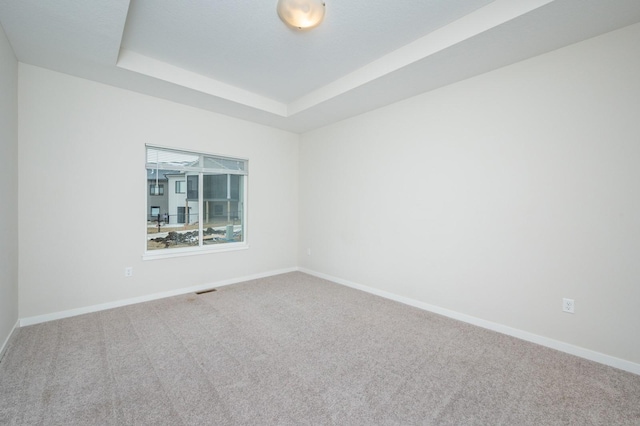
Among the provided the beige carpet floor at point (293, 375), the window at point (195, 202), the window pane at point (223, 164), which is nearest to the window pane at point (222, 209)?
the window at point (195, 202)

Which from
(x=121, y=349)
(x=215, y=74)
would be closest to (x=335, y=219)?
(x=215, y=74)

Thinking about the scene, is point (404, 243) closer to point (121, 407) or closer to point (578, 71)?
point (578, 71)

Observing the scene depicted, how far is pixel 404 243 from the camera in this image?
3.58m

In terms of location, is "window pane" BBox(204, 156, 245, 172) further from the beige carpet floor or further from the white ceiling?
the beige carpet floor

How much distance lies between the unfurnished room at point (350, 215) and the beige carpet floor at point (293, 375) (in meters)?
0.02

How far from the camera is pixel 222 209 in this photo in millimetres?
4445

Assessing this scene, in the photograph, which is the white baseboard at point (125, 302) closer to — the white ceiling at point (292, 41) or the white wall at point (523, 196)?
the white wall at point (523, 196)

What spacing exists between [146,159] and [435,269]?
3.91 meters

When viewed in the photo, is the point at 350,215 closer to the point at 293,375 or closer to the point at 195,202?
the point at 195,202

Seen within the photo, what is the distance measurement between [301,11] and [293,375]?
2.67 meters

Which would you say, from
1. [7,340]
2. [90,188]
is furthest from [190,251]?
[7,340]

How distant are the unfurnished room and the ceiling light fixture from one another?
0.07 ft

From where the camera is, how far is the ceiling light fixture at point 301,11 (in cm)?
192

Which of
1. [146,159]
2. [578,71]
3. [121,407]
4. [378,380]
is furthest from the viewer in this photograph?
[146,159]
